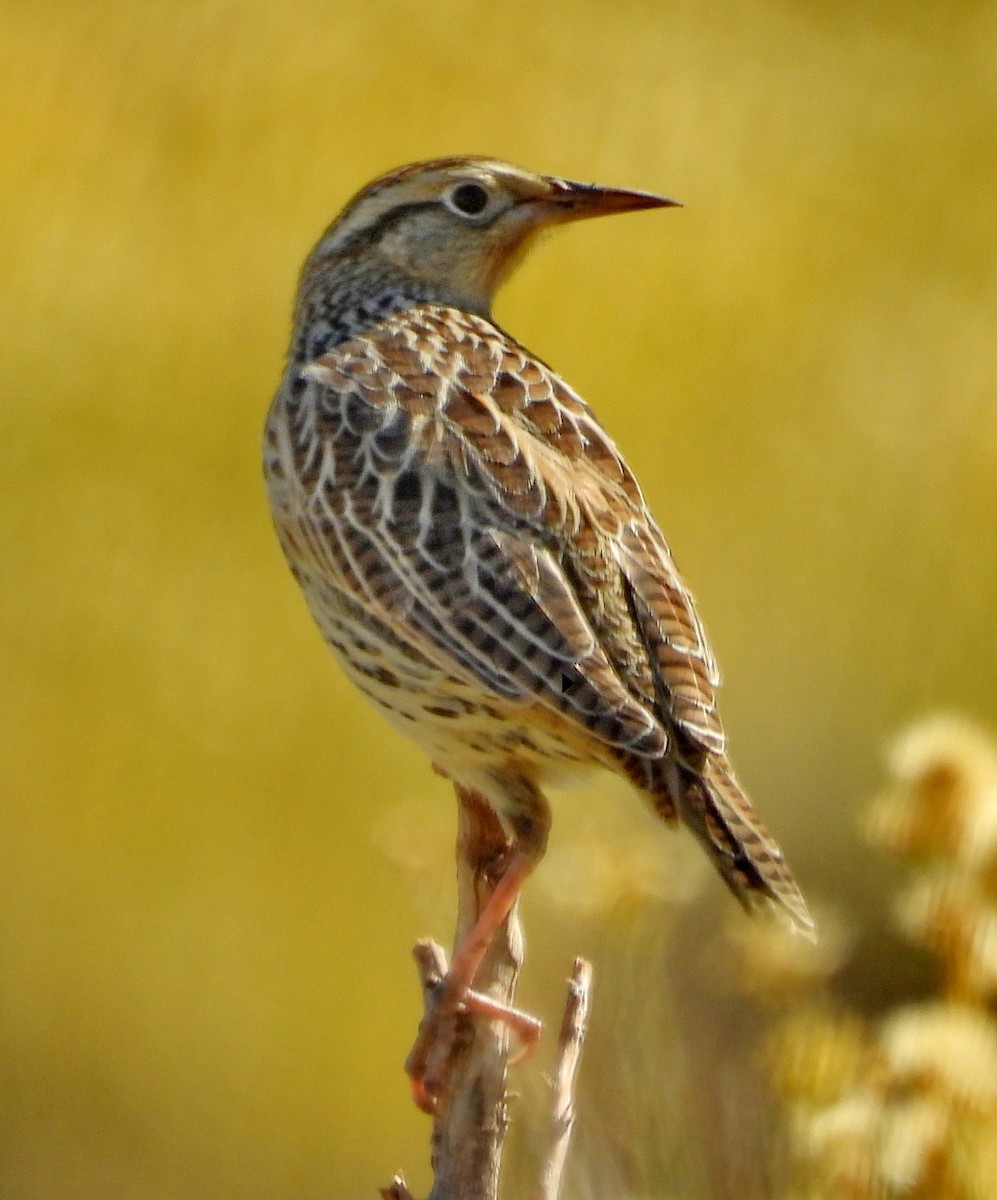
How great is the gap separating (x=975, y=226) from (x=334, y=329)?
2.61m

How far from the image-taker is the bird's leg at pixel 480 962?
2434 mm

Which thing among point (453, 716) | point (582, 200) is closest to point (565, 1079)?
point (453, 716)

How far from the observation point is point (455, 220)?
3240 mm

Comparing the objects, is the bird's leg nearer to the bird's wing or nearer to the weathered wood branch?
the weathered wood branch

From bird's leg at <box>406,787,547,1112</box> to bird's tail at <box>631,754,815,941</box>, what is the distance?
0.25 m

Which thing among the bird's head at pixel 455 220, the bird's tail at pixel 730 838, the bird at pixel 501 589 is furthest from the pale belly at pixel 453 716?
Answer: the bird's head at pixel 455 220

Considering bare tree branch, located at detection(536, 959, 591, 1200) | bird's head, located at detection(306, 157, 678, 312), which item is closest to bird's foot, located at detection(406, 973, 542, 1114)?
bare tree branch, located at detection(536, 959, 591, 1200)

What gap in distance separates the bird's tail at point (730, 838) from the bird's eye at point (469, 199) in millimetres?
1218

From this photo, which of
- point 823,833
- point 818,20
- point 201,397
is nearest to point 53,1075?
point 201,397

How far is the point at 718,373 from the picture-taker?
4949 mm

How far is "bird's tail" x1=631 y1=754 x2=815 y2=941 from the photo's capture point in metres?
2.34

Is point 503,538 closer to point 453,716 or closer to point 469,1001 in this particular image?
point 453,716

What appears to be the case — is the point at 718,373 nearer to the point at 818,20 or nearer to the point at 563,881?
the point at 818,20

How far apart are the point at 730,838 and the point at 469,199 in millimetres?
1323
